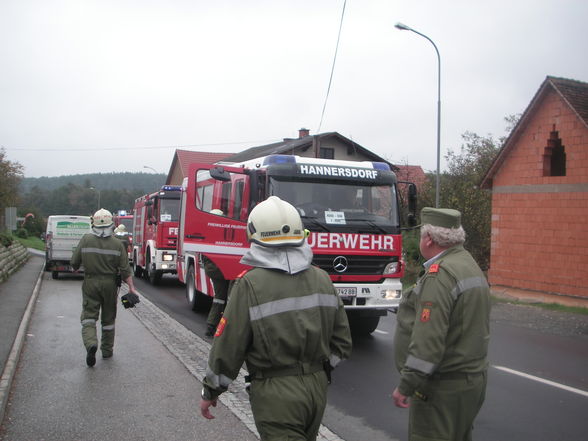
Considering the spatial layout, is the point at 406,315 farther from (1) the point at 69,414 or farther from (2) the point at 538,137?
(2) the point at 538,137

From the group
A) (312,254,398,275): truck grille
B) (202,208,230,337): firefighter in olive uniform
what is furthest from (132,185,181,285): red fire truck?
(312,254,398,275): truck grille

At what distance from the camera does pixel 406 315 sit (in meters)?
3.43

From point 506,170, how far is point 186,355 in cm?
1276

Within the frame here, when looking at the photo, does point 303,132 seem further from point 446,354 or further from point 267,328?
point 267,328

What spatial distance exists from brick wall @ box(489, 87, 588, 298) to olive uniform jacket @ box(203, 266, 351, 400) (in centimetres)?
1419

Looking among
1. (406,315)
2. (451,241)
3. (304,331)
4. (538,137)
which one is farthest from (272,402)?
(538,137)

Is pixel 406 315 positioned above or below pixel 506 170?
below

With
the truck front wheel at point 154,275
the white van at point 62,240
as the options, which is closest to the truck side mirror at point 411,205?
the truck front wheel at point 154,275

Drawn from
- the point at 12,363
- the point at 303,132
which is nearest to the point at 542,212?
the point at 12,363

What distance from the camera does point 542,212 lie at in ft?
54.6

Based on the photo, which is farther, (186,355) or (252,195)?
(252,195)

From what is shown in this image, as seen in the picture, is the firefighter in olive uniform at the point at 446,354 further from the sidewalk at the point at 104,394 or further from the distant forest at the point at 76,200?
the distant forest at the point at 76,200

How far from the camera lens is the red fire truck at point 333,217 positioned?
9.15 m

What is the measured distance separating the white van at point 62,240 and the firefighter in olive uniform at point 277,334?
62.2 feet
